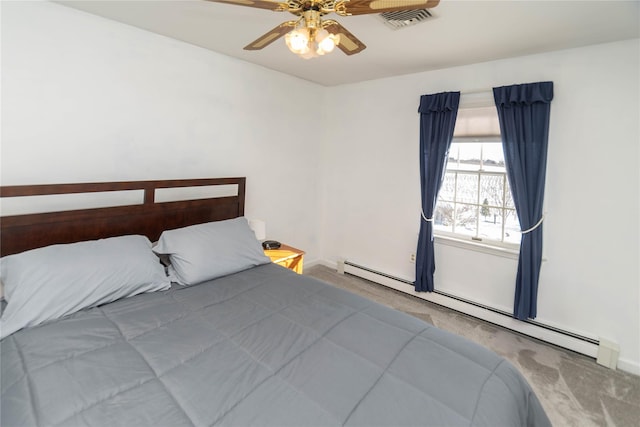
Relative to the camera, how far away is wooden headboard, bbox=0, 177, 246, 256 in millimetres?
1729

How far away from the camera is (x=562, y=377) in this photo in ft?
6.75

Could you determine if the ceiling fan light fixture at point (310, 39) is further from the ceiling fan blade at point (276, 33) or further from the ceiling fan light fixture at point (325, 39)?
the ceiling fan blade at point (276, 33)

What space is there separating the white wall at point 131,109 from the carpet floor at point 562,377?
213cm

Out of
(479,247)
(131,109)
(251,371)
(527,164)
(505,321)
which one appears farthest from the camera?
(479,247)

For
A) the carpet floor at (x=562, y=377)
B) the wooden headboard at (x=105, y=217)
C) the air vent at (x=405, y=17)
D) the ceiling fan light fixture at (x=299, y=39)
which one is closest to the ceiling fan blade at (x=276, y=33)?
the ceiling fan light fixture at (x=299, y=39)

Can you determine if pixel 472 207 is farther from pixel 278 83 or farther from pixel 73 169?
pixel 73 169

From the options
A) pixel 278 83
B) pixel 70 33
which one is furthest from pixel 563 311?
pixel 70 33

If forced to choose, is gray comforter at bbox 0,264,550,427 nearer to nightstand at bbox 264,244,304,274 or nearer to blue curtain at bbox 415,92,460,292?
nightstand at bbox 264,244,304,274

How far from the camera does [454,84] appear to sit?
2850 millimetres

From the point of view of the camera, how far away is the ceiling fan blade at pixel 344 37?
4.53ft

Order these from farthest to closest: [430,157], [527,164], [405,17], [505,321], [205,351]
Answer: [430,157], [505,321], [527,164], [405,17], [205,351]

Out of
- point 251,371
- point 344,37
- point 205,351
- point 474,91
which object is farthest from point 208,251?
point 474,91

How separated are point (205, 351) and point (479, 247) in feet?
8.15

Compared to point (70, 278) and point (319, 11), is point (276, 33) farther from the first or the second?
point (70, 278)
